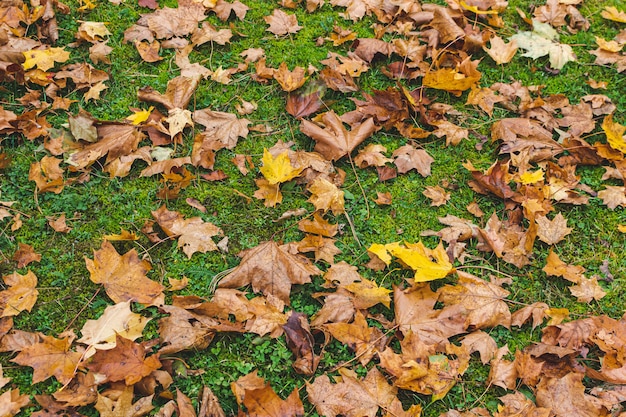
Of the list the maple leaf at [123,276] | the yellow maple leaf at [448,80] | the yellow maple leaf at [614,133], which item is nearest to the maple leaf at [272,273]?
the maple leaf at [123,276]

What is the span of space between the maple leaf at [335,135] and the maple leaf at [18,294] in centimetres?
168

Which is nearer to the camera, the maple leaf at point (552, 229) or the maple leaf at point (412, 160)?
the maple leaf at point (552, 229)

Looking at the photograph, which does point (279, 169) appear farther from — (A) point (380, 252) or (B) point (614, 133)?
(B) point (614, 133)

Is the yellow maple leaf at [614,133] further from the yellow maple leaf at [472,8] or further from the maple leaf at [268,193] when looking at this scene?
the maple leaf at [268,193]

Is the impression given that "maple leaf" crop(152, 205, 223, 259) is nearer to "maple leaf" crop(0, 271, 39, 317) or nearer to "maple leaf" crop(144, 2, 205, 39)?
"maple leaf" crop(0, 271, 39, 317)

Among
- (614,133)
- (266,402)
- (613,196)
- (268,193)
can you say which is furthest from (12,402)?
(614,133)

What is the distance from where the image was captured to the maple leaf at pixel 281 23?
12.4 feet

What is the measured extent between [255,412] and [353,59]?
2.44m

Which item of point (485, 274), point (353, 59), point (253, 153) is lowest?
point (485, 274)

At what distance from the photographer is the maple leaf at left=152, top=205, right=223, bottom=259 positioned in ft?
8.96

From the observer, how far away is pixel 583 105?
349cm

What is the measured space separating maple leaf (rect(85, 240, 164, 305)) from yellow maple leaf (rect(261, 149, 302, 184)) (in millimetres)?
834

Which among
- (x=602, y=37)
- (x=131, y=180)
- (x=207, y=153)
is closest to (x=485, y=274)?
(x=207, y=153)

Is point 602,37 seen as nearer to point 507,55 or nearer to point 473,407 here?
point 507,55
